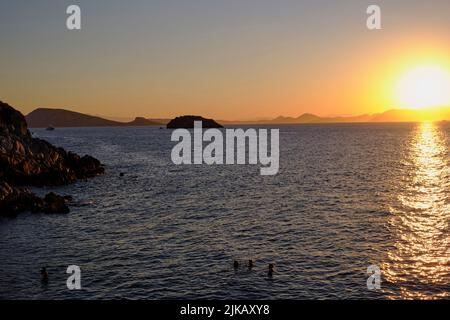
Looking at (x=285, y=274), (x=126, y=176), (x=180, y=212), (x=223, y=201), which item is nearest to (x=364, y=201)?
(x=223, y=201)

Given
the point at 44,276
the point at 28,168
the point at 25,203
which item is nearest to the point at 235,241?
the point at 44,276

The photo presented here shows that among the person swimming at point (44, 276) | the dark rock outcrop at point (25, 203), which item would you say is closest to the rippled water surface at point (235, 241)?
the person swimming at point (44, 276)

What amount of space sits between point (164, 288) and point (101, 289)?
4.81 meters

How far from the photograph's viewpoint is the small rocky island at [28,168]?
56094 millimetres

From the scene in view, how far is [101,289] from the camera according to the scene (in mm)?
31359

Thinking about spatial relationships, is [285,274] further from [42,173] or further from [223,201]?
[42,173]

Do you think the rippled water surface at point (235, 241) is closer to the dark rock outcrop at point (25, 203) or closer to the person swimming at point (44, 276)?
the person swimming at point (44, 276)

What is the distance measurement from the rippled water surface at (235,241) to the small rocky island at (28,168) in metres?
2.88

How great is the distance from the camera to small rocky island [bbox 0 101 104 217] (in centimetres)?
5609

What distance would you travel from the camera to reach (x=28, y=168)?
7631 cm

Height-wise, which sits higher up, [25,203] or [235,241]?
[25,203]

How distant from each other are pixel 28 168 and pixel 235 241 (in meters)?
50.8

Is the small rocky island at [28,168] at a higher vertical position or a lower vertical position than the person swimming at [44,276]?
higher

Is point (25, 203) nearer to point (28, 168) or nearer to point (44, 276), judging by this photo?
point (28, 168)
